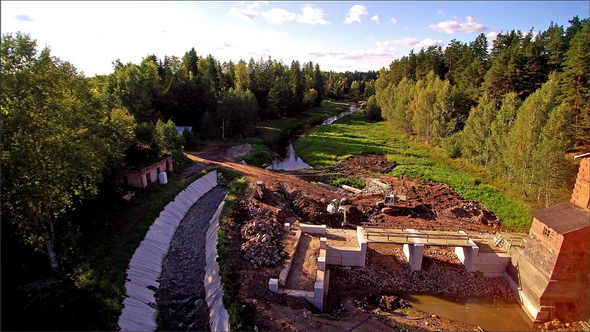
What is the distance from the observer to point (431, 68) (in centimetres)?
6619

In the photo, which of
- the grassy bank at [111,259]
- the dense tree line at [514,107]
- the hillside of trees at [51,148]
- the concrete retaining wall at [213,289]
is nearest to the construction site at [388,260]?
the concrete retaining wall at [213,289]

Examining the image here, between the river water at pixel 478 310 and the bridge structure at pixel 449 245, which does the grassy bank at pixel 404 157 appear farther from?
the river water at pixel 478 310

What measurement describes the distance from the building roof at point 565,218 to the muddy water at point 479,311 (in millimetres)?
5480

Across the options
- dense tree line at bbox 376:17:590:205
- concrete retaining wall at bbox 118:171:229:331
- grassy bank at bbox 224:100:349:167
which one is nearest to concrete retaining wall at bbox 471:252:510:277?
dense tree line at bbox 376:17:590:205

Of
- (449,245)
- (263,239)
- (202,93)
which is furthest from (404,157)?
(202,93)

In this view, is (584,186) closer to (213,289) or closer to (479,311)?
(479,311)

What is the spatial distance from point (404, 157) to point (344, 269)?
2894 cm

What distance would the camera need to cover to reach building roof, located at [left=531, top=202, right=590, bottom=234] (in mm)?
17250

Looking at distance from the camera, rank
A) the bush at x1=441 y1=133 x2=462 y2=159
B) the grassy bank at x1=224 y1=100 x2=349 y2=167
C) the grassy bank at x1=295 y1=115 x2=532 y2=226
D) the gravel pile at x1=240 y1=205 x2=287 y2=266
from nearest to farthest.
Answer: the gravel pile at x1=240 y1=205 x2=287 y2=266
the grassy bank at x1=295 y1=115 x2=532 y2=226
the bush at x1=441 y1=133 x2=462 y2=159
the grassy bank at x1=224 y1=100 x2=349 y2=167

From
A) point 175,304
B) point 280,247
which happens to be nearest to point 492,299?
point 280,247

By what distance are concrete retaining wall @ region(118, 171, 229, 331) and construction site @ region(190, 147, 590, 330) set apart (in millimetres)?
1392

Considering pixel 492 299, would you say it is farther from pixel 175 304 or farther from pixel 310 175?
pixel 310 175

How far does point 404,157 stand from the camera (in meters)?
46.5

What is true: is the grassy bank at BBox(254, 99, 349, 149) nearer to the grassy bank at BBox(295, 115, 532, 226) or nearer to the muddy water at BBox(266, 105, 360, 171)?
the muddy water at BBox(266, 105, 360, 171)
